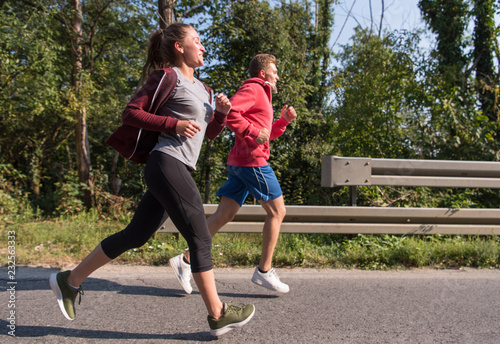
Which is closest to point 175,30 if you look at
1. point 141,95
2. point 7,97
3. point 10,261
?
point 141,95

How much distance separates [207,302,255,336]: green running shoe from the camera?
7.54 feet

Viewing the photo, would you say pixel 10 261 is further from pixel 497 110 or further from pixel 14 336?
pixel 497 110

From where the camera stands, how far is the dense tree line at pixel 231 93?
6.60 m

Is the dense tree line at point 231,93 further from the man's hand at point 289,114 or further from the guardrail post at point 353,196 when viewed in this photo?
the man's hand at point 289,114

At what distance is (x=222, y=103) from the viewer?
2.58 meters

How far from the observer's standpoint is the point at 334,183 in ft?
14.2

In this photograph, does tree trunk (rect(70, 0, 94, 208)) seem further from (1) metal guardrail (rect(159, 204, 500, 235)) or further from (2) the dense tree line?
(1) metal guardrail (rect(159, 204, 500, 235))

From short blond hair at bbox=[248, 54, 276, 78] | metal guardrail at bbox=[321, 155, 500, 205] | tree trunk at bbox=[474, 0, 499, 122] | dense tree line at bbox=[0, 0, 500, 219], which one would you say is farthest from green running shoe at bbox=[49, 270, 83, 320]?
tree trunk at bbox=[474, 0, 499, 122]

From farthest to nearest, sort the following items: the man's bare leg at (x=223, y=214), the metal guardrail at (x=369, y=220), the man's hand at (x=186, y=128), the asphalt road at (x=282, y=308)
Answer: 1. the metal guardrail at (x=369, y=220)
2. the man's bare leg at (x=223, y=214)
3. the asphalt road at (x=282, y=308)
4. the man's hand at (x=186, y=128)

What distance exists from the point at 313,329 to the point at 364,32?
1905 cm

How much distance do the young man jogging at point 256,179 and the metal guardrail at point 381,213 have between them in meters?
0.90

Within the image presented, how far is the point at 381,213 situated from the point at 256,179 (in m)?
1.87

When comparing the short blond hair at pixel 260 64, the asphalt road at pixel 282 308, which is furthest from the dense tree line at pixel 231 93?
the short blond hair at pixel 260 64

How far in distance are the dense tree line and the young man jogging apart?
2609 millimetres
